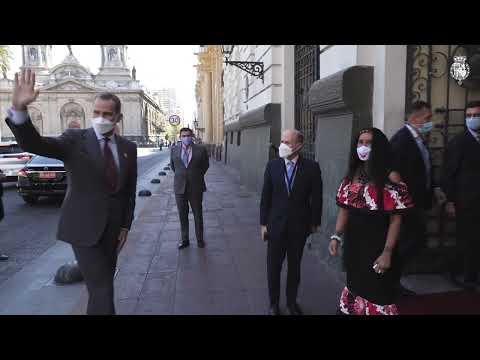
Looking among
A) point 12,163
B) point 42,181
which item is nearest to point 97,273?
point 42,181

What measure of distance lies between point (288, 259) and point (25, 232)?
19.8ft

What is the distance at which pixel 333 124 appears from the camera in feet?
17.7

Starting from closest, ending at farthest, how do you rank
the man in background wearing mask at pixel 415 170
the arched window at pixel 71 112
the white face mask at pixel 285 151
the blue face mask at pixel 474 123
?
1. the white face mask at pixel 285 151
2. the man in background wearing mask at pixel 415 170
3. the blue face mask at pixel 474 123
4. the arched window at pixel 71 112

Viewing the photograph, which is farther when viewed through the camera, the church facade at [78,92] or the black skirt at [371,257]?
the church facade at [78,92]

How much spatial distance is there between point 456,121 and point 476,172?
0.81 meters

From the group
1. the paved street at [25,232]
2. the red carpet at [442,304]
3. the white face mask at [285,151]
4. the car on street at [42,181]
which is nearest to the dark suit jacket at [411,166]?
the red carpet at [442,304]

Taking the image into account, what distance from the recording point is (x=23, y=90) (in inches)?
94.1

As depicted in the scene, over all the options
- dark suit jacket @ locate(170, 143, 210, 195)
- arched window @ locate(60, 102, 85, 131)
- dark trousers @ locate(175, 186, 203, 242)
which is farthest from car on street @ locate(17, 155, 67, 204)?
arched window @ locate(60, 102, 85, 131)

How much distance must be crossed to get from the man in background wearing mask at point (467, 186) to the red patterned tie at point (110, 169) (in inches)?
135

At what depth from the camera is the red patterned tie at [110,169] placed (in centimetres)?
300

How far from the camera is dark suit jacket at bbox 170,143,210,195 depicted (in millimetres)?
6422

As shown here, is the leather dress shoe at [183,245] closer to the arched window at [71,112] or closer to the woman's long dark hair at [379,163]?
the woman's long dark hair at [379,163]

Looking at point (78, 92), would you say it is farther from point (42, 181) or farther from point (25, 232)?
point (25, 232)
